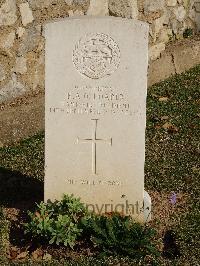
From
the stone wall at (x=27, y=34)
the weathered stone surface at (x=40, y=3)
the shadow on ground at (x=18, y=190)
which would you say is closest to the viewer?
the shadow on ground at (x=18, y=190)

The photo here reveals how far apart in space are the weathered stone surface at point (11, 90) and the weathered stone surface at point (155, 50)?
212 centimetres

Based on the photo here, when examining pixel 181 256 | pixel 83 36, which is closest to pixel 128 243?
pixel 181 256

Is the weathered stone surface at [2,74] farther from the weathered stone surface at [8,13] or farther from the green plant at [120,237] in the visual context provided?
the green plant at [120,237]

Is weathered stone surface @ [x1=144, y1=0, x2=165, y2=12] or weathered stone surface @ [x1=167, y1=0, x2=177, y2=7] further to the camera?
weathered stone surface @ [x1=167, y1=0, x2=177, y2=7]

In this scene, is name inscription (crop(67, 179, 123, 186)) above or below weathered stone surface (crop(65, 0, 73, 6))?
below

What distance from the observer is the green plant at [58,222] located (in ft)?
16.1

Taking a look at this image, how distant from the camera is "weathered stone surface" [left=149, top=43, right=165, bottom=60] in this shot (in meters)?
8.61

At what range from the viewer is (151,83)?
8.61m

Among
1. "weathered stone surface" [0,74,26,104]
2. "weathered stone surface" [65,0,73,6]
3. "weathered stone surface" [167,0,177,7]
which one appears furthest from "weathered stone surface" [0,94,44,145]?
"weathered stone surface" [167,0,177,7]

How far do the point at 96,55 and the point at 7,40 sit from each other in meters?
2.19

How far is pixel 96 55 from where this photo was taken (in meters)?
5.01

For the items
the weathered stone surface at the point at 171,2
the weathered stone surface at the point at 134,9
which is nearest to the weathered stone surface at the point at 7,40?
the weathered stone surface at the point at 134,9

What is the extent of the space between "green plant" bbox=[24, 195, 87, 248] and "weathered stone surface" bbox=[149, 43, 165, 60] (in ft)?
12.4

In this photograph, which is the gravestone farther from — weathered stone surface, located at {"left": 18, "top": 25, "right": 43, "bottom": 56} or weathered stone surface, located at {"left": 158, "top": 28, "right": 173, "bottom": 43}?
weathered stone surface, located at {"left": 158, "top": 28, "right": 173, "bottom": 43}
